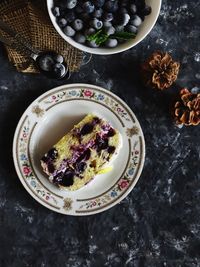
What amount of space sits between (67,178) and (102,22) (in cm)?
40

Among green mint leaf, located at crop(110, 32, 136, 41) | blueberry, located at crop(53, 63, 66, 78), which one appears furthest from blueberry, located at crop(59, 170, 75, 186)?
green mint leaf, located at crop(110, 32, 136, 41)

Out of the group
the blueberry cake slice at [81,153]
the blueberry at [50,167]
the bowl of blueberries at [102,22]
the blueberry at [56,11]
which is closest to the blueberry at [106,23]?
the bowl of blueberries at [102,22]

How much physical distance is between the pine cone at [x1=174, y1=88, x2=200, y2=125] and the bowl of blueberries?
0.21m

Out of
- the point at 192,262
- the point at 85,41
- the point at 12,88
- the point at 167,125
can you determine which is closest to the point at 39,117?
the point at 12,88

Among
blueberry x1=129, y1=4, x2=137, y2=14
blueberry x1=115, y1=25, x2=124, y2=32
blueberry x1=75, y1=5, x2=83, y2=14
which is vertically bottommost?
blueberry x1=115, y1=25, x2=124, y2=32

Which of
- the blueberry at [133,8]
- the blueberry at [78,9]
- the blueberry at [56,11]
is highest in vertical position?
the blueberry at [133,8]

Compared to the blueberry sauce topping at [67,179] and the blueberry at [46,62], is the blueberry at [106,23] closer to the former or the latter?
the blueberry at [46,62]

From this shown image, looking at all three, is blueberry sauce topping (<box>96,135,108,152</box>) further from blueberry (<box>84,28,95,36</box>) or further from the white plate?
blueberry (<box>84,28,95,36</box>)

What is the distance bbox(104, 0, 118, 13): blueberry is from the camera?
4.30ft

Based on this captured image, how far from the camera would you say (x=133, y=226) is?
146cm

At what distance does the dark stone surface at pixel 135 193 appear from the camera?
1.43 m

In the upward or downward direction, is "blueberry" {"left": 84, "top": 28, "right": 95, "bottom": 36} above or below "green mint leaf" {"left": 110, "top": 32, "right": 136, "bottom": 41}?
above

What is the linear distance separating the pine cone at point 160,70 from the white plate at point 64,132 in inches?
3.9

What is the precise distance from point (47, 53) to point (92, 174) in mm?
332
